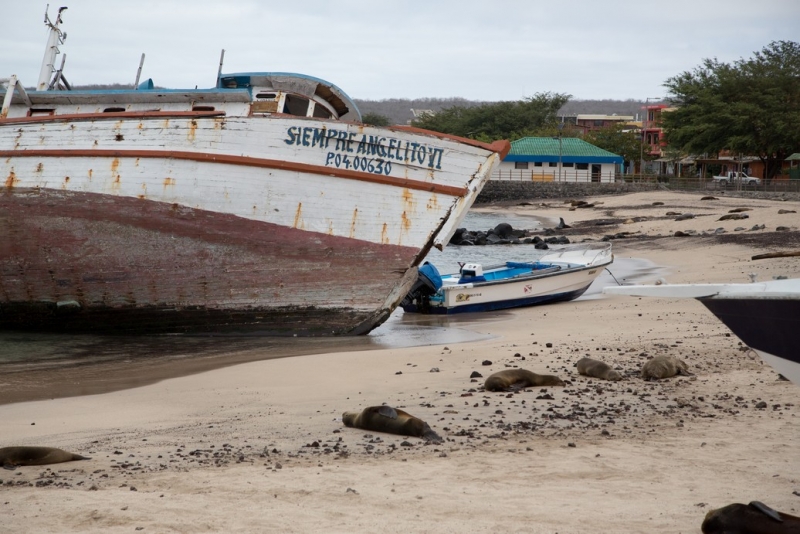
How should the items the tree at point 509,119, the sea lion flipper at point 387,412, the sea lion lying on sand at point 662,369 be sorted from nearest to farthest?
the sea lion flipper at point 387,412 < the sea lion lying on sand at point 662,369 < the tree at point 509,119

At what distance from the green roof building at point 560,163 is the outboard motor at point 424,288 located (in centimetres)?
5214

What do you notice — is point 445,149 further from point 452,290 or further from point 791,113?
point 791,113

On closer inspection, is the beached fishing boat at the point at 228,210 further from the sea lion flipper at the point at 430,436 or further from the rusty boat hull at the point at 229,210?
the sea lion flipper at the point at 430,436

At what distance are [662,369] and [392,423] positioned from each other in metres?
2.81

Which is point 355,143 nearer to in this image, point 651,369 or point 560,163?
point 651,369

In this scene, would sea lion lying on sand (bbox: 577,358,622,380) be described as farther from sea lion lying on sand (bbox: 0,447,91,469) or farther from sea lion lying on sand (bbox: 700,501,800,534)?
sea lion lying on sand (bbox: 0,447,91,469)

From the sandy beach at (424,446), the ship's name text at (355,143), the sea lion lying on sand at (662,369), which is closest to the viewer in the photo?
the sandy beach at (424,446)

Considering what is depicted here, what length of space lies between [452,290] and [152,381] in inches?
254

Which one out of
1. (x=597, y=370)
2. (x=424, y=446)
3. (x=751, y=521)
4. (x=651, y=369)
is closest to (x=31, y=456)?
(x=424, y=446)

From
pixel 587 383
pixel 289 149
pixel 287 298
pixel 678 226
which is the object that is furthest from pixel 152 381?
pixel 678 226

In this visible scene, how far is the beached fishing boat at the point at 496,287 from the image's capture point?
14586 millimetres

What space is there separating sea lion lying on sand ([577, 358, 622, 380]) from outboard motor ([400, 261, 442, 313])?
6.75m

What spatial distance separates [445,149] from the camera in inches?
455

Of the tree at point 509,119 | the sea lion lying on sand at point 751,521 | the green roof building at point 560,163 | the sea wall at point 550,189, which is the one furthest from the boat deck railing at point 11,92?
the tree at point 509,119
